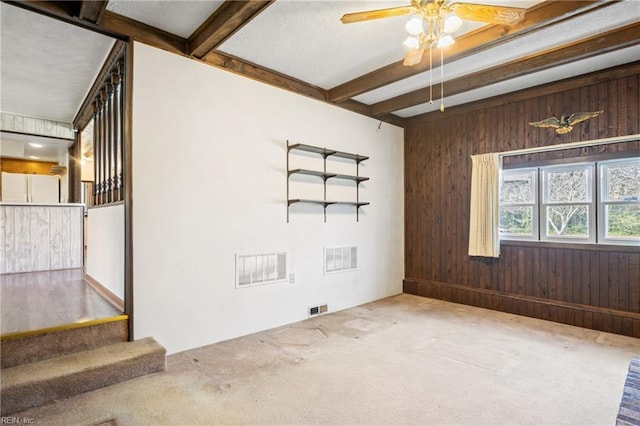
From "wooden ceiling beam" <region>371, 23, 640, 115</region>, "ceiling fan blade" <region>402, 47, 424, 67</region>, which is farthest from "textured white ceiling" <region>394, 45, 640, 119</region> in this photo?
"ceiling fan blade" <region>402, 47, 424, 67</region>

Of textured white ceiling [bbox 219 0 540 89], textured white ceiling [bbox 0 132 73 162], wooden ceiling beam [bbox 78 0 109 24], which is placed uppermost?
textured white ceiling [bbox 219 0 540 89]

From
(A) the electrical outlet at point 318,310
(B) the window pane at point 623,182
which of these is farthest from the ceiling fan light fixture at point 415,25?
(A) the electrical outlet at point 318,310

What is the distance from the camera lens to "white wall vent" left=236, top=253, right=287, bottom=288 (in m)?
3.65

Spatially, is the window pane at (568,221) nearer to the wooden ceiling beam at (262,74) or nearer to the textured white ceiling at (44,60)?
the wooden ceiling beam at (262,74)

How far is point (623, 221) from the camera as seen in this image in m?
3.81

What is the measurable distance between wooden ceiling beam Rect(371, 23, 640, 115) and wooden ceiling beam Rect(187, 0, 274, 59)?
276cm

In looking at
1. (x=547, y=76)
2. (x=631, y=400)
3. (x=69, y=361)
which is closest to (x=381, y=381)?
(x=631, y=400)

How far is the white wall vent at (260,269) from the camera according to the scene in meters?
3.65

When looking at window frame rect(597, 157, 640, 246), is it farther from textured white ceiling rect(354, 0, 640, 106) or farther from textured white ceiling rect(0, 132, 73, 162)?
textured white ceiling rect(0, 132, 73, 162)

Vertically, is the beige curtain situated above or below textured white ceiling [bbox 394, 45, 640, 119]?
below

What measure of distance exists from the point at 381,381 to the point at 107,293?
307 cm

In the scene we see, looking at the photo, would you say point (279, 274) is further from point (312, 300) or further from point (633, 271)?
point (633, 271)

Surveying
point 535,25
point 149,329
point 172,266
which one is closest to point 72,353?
point 149,329

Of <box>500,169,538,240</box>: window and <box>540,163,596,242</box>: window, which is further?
<box>500,169,538,240</box>: window
